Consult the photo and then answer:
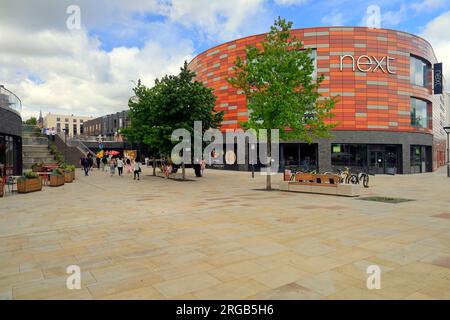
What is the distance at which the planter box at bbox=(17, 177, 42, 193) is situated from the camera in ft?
52.3

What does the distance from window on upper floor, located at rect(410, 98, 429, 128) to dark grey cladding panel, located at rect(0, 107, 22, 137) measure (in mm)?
38244

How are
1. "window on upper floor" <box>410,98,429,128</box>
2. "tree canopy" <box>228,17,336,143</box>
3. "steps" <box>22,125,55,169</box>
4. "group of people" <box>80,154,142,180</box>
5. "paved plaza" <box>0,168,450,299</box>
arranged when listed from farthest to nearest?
"window on upper floor" <box>410,98,429,128</box>, "steps" <box>22,125,55,169</box>, "group of people" <box>80,154,142,180</box>, "tree canopy" <box>228,17,336,143</box>, "paved plaza" <box>0,168,450,299</box>

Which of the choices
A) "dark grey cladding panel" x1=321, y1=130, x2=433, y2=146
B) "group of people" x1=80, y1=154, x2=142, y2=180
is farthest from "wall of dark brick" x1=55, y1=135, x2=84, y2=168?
"dark grey cladding panel" x1=321, y1=130, x2=433, y2=146

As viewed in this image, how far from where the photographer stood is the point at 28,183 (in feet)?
53.4

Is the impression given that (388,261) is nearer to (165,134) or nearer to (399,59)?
(165,134)

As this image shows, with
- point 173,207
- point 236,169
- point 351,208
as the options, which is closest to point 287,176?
point 351,208

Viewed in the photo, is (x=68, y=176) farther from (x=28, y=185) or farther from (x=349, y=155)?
(x=349, y=155)

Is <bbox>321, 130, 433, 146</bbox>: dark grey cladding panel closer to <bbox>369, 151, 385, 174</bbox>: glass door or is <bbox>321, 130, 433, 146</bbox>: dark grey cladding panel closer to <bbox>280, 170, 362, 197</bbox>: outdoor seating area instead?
<bbox>369, 151, 385, 174</bbox>: glass door

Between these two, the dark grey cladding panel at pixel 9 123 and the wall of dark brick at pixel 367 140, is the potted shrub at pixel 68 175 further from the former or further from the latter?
the wall of dark brick at pixel 367 140

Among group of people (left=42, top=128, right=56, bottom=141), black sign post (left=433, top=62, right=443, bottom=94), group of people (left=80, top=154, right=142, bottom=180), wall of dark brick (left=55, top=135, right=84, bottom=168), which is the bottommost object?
group of people (left=80, top=154, right=142, bottom=180)

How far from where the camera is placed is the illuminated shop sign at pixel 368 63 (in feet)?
111

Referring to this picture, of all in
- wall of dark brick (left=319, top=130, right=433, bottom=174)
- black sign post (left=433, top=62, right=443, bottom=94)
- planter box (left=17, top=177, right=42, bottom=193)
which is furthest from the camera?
black sign post (left=433, top=62, right=443, bottom=94)

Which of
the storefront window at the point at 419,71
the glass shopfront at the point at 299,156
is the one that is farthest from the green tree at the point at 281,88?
the storefront window at the point at 419,71

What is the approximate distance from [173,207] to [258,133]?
8.33m
